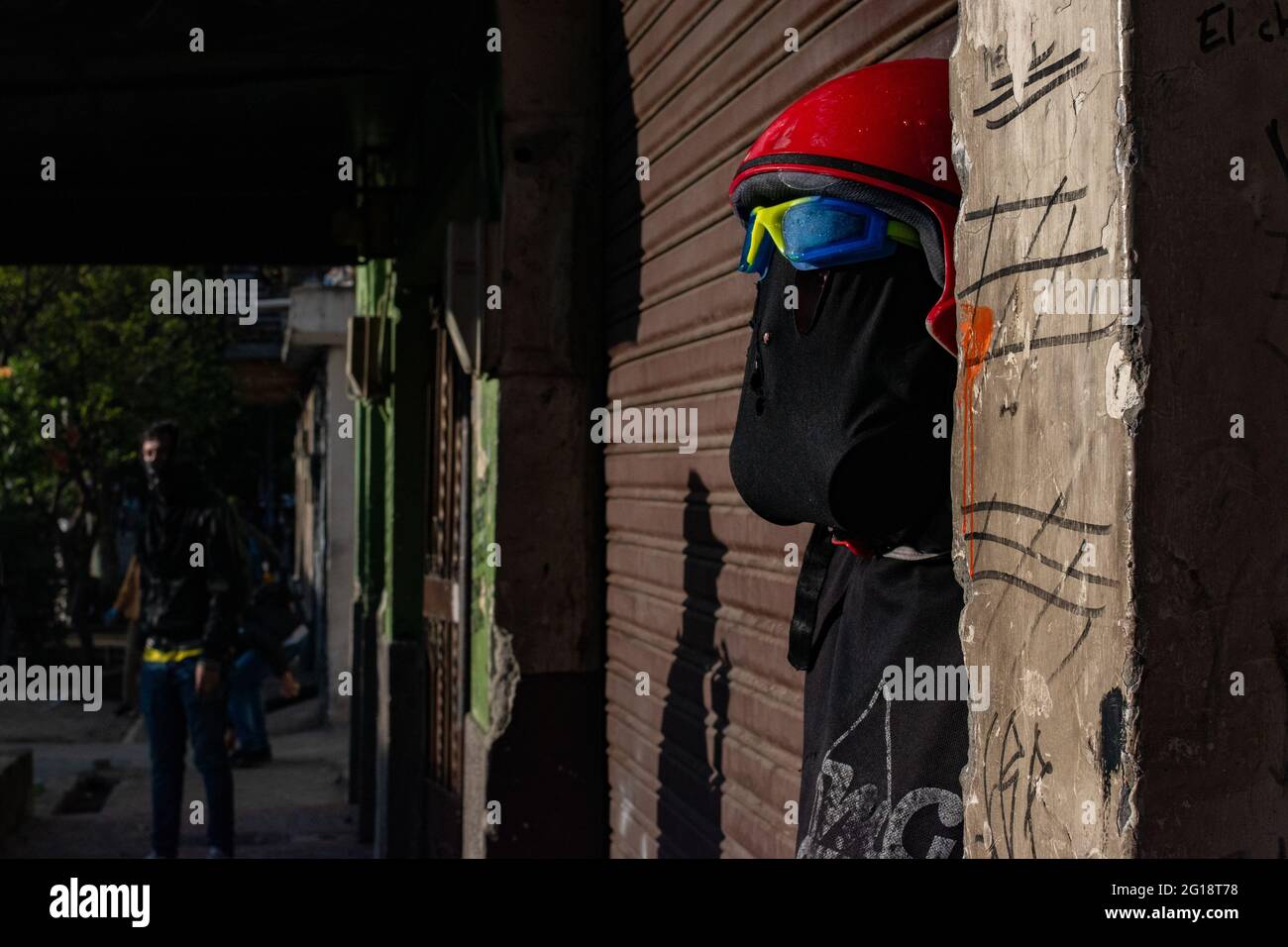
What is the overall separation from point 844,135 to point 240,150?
7.48m

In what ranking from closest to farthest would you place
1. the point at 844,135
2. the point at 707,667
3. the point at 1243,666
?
the point at 1243,666 → the point at 844,135 → the point at 707,667

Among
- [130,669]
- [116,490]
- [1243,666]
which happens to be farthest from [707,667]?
[116,490]

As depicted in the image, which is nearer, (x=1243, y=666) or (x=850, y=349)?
(x=1243, y=666)

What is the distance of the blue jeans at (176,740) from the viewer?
23.9 ft

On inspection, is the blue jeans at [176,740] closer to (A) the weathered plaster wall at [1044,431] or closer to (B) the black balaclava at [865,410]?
(B) the black balaclava at [865,410]

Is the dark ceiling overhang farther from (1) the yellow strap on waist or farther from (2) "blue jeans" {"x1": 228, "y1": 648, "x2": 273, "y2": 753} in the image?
(2) "blue jeans" {"x1": 228, "y1": 648, "x2": 273, "y2": 753}

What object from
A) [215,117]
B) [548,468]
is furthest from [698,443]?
[215,117]

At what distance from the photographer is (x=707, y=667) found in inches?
157

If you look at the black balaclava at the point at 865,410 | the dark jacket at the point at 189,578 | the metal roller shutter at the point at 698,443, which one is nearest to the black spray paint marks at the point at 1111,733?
the black balaclava at the point at 865,410

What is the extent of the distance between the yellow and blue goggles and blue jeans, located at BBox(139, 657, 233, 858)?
5.80 metres

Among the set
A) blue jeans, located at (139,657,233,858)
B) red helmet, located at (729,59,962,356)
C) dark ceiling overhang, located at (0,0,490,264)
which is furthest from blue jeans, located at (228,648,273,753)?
red helmet, located at (729,59,962,356)

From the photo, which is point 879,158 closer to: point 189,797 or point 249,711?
point 189,797

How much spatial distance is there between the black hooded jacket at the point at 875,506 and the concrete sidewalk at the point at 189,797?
23.3ft
